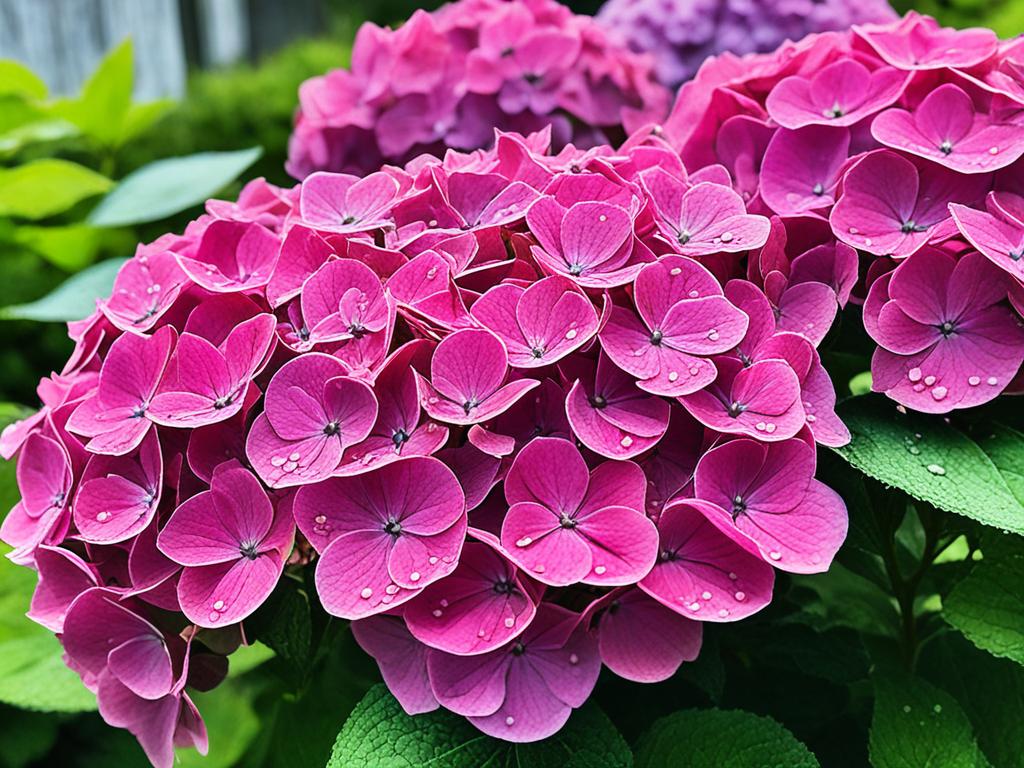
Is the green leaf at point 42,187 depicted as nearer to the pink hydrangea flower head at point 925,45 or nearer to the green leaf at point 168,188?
the green leaf at point 168,188

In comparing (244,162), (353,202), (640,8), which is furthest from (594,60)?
(353,202)

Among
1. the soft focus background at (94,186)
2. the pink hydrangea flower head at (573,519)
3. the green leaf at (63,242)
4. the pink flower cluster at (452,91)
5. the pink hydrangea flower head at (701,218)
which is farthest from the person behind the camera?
the green leaf at (63,242)

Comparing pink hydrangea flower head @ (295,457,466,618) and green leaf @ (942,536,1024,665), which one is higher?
pink hydrangea flower head @ (295,457,466,618)

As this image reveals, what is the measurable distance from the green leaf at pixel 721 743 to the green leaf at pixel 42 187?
2.82ft

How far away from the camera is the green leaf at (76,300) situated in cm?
90

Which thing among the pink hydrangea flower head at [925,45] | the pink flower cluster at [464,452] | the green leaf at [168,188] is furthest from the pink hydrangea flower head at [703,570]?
the green leaf at [168,188]

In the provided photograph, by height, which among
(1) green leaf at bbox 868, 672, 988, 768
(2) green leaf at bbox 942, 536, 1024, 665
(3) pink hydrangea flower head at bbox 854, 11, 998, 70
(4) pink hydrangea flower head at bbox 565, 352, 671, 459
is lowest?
(1) green leaf at bbox 868, 672, 988, 768

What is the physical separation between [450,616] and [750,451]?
0.18 metres

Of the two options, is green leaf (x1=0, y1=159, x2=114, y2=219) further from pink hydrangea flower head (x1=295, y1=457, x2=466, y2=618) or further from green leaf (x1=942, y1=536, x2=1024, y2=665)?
green leaf (x1=942, y1=536, x2=1024, y2=665)

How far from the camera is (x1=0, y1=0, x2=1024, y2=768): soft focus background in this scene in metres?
0.89

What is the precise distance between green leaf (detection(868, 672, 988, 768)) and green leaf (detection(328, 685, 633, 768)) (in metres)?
0.19

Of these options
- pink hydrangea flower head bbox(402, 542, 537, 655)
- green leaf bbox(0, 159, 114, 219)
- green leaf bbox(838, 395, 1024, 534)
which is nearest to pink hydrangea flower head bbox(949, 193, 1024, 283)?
green leaf bbox(838, 395, 1024, 534)

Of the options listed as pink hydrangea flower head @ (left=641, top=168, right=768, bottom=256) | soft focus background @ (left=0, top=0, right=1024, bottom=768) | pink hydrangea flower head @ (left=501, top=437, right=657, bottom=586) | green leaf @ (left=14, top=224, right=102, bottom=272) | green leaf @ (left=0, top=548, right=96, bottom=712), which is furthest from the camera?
green leaf @ (left=14, top=224, right=102, bottom=272)

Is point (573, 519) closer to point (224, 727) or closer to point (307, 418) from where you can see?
point (307, 418)
